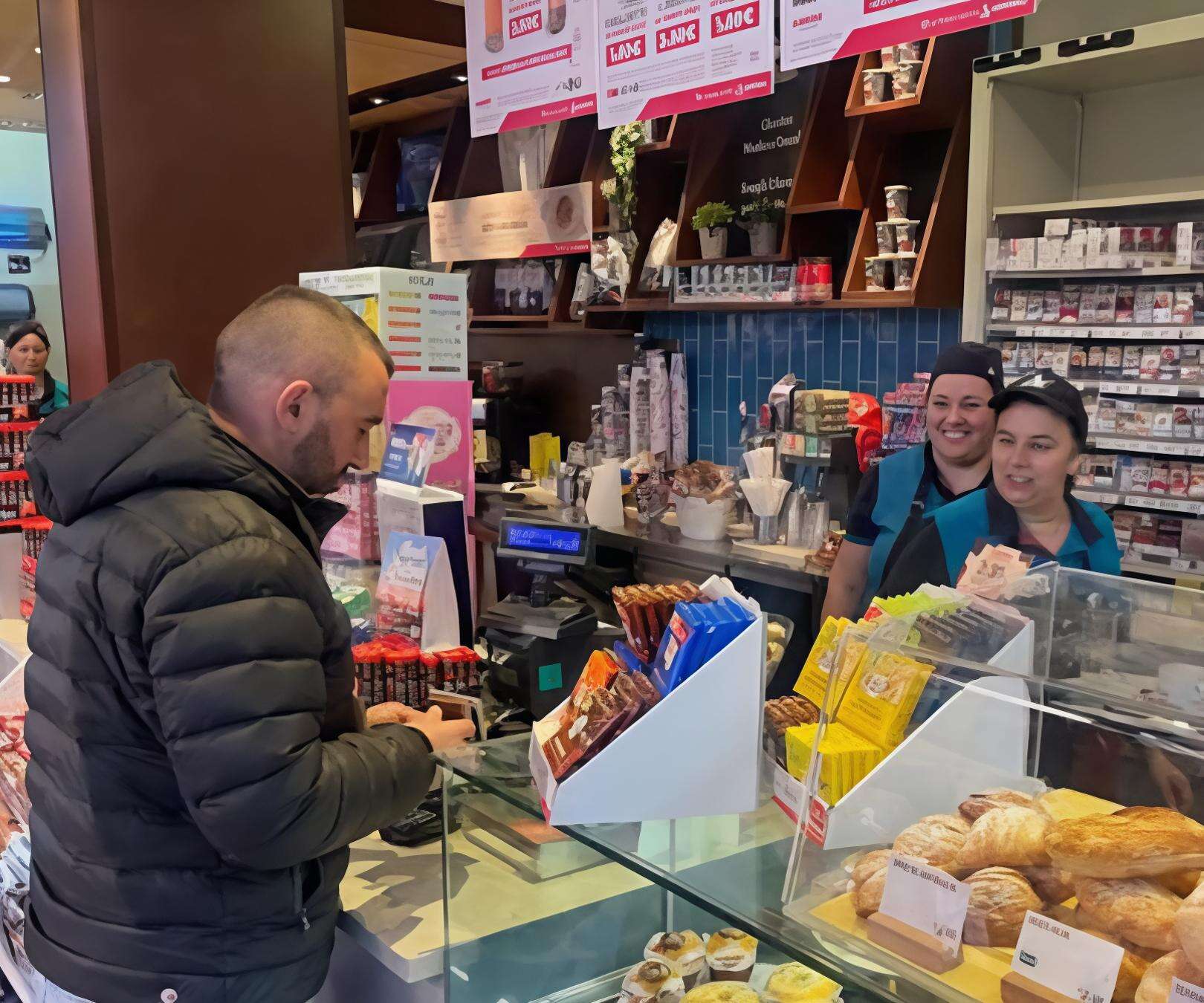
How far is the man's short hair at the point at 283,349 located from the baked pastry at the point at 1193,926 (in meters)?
1.33

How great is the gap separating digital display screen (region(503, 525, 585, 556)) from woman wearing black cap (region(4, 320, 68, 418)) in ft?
9.86

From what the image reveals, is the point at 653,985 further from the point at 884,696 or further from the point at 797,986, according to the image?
the point at 884,696

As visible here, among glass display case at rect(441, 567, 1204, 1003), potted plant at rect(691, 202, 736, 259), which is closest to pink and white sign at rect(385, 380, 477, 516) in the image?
glass display case at rect(441, 567, 1204, 1003)

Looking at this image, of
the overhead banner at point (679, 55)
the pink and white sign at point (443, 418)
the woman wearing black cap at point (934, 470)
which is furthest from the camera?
the woman wearing black cap at point (934, 470)

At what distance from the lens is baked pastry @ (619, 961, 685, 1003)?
5.53ft

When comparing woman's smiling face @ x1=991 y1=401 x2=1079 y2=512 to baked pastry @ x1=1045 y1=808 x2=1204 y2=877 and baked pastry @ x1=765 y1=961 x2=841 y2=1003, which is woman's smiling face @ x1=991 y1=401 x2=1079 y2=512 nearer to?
baked pastry @ x1=765 y1=961 x2=841 y2=1003

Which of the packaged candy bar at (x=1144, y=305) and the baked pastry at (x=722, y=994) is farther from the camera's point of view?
the packaged candy bar at (x=1144, y=305)

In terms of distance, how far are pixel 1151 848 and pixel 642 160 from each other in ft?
17.8

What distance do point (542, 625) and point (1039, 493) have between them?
1.33 meters

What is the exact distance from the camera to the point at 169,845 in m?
1.66

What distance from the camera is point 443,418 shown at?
3.15 m

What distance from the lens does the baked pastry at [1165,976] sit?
93 cm

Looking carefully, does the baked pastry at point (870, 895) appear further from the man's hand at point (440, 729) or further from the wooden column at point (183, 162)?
the wooden column at point (183, 162)

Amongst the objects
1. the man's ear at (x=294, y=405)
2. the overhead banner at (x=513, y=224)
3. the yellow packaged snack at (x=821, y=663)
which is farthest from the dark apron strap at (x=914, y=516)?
the overhead banner at (x=513, y=224)
